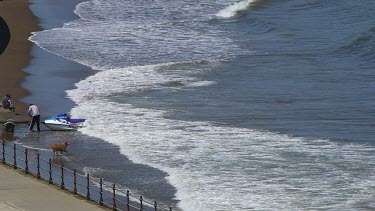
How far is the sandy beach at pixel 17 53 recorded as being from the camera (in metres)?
32.0

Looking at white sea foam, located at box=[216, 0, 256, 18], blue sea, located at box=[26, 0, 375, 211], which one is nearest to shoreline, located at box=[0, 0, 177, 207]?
blue sea, located at box=[26, 0, 375, 211]

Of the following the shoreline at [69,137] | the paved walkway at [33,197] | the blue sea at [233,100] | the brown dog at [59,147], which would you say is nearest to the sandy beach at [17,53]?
the shoreline at [69,137]

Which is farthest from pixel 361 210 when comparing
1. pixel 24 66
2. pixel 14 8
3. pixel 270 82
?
pixel 14 8

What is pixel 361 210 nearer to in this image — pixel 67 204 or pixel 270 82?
pixel 67 204

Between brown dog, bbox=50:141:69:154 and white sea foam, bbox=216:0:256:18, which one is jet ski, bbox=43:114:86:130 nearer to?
brown dog, bbox=50:141:69:154


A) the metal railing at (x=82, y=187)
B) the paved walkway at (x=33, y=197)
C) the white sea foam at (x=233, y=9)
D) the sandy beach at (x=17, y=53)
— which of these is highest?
the paved walkway at (x=33, y=197)

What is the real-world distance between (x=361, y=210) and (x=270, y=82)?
17.1 metres

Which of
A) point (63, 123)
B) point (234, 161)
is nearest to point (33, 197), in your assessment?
point (234, 161)

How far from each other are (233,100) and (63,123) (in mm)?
6860

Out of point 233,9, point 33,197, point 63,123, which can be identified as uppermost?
point 33,197

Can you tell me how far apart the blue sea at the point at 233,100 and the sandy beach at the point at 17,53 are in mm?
1019

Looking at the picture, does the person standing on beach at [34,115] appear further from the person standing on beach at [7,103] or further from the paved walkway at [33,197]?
the paved walkway at [33,197]

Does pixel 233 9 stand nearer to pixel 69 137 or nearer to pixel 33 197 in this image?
pixel 69 137

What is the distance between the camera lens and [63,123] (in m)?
26.8
